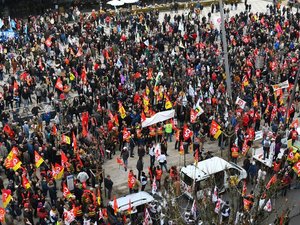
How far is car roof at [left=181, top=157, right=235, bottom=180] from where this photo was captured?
22.0 m

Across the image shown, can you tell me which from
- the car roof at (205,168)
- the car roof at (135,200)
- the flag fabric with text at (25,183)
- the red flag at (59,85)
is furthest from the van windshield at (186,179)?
the red flag at (59,85)

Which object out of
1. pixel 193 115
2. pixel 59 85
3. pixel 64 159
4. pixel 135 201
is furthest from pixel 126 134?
pixel 59 85

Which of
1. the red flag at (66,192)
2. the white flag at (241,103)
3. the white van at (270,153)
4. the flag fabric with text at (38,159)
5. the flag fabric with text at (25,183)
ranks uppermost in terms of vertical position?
the white flag at (241,103)

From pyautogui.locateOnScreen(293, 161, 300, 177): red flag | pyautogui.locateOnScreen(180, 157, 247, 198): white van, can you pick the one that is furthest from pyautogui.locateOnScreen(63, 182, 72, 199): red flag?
pyautogui.locateOnScreen(293, 161, 300, 177): red flag

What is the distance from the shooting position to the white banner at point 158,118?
2653 centimetres

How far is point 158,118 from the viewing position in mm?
26672

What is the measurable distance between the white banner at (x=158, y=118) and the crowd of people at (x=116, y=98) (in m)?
0.61

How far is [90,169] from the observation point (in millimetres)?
23172

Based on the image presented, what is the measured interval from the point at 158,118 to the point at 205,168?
5036 millimetres

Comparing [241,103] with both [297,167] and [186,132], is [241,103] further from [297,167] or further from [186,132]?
[297,167]

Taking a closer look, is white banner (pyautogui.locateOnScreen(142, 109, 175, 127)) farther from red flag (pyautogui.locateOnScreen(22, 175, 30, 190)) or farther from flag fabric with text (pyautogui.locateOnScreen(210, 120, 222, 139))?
red flag (pyautogui.locateOnScreen(22, 175, 30, 190))

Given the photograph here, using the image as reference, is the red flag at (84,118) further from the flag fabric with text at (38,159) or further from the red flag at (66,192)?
the red flag at (66,192)

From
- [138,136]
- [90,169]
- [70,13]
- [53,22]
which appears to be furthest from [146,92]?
[70,13]

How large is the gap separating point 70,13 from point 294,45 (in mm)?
23278
